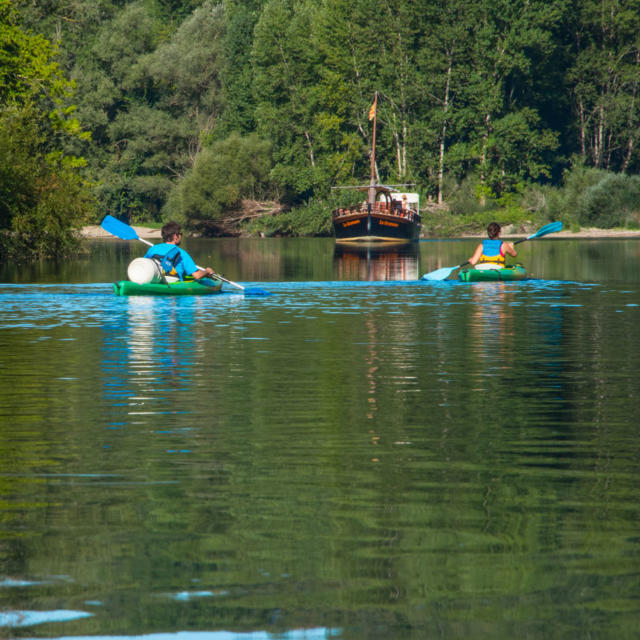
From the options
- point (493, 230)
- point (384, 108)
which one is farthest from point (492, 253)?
point (384, 108)

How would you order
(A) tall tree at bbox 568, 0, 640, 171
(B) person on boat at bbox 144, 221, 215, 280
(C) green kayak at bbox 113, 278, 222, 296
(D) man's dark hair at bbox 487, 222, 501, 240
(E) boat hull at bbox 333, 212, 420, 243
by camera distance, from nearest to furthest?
(C) green kayak at bbox 113, 278, 222, 296 < (B) person on boat at bbox 144, 221, 215, 280 < (D) man's dark hair at bbox 487, 222, 501, 240 < (E) boat hull at bbox 333, 212, 420, 243 < (A) tall tree at bbox 568, 0, 640, 171

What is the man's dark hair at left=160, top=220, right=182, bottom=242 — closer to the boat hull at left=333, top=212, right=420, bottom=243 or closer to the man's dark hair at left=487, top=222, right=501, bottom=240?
the man's dark hair at left=487, top=222, right=501, bottom=240

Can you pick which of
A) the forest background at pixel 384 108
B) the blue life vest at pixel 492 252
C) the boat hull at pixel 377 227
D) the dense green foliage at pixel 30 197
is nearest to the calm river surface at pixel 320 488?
the blue life vest at pixel 492 252

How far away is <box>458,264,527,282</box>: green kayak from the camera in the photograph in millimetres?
27109

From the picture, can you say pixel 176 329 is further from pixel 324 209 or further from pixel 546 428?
pixel 324 209

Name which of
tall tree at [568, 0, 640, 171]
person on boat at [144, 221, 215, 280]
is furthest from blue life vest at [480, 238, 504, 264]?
tall tree at [568, 0, 640, 171]

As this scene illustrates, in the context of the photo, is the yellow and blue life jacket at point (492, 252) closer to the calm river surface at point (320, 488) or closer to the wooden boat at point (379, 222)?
the calm river surface at point (320, 488)

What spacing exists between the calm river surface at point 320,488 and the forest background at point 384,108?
58.3m

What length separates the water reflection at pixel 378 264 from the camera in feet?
106

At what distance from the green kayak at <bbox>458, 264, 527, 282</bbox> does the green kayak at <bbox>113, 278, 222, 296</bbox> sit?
6.46 metres

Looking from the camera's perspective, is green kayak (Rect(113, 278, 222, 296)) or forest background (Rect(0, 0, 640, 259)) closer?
green kayak (Rect(113, 278, 222, 296))

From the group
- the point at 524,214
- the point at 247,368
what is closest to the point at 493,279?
the point at 247,368

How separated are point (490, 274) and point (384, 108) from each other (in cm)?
5559

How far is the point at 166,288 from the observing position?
23.0 m
